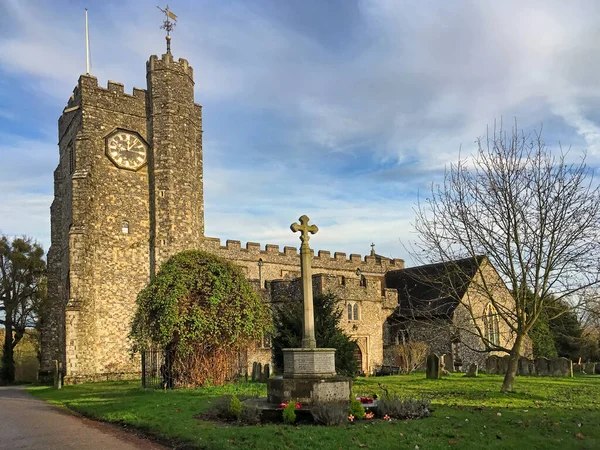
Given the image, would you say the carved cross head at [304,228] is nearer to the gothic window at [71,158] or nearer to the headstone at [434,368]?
the headstone at [434,368]

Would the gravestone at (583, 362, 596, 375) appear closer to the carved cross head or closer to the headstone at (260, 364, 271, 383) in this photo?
the headstone at (260, 364, 271, 383)

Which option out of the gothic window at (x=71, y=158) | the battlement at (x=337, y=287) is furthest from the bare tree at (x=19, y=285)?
the battlement at (x=337, y=287)

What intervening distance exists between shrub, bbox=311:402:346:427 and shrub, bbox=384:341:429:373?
1964 cm

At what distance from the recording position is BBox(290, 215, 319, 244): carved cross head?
13.3m

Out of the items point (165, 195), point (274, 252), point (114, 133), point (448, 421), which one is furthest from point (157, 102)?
point (448, 421)

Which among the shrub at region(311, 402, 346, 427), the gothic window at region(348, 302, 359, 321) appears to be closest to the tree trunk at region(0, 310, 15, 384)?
the gothic window at region(348, 302, 359, 321)

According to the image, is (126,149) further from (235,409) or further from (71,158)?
(235,409)

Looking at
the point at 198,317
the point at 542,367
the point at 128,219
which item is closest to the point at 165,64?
the point at 128,219

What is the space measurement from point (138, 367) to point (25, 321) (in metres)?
14.7

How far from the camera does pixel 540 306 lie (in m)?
15.8

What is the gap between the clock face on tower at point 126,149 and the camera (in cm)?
3028

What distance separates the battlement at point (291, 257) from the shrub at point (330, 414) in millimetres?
24699

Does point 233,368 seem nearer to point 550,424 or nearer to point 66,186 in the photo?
point 550,424

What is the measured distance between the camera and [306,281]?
→ 506 inches
